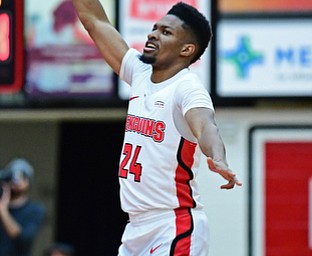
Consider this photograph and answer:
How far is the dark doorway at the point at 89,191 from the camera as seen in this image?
15.8 metres

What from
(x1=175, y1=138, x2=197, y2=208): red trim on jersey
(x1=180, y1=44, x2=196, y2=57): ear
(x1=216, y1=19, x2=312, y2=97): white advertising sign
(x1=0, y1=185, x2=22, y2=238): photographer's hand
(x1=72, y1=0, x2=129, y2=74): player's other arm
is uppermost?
(x1=216, y1=19, x2=312, y2=97): white advertising sign

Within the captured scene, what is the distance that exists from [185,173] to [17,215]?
4.90m

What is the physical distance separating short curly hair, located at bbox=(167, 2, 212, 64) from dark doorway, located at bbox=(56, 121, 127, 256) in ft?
28.2

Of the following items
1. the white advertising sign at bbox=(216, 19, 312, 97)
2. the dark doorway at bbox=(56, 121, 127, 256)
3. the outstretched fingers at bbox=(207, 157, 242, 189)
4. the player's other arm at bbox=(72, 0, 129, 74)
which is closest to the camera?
the outstretched fingers at bbox=(207, 157, 242, 189)

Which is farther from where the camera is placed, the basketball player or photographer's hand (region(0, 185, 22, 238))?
photographer's hand (region(0, 185, 22, 238))

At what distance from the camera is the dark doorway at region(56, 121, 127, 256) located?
15.8m

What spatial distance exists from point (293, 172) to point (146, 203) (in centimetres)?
579

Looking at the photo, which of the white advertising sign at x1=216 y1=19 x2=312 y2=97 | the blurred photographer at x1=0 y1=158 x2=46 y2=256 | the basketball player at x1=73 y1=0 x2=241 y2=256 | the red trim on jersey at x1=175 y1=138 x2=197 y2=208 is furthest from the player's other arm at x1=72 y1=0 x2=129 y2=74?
the white advertising sign at x1=216 y1=19 x2=312 y2=97

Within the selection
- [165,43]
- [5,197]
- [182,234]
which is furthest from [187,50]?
[5,197]

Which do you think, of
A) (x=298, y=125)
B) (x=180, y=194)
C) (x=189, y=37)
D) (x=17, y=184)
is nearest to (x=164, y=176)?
(x=180, y=194)

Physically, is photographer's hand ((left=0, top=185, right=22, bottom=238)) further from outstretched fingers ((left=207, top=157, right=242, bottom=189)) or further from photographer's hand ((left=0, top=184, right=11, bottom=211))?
outstretched fingers ((left=207, top=157, right=242, bottom=189))

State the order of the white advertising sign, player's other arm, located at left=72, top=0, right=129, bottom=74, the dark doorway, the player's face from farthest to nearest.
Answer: the dark doorway
the white advertising sign
player's other arm, located at left=72, top=0, right=129, bottom=74
the player's face

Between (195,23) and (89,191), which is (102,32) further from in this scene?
(89,191)

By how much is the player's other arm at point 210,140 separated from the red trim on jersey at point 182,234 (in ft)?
1.91
